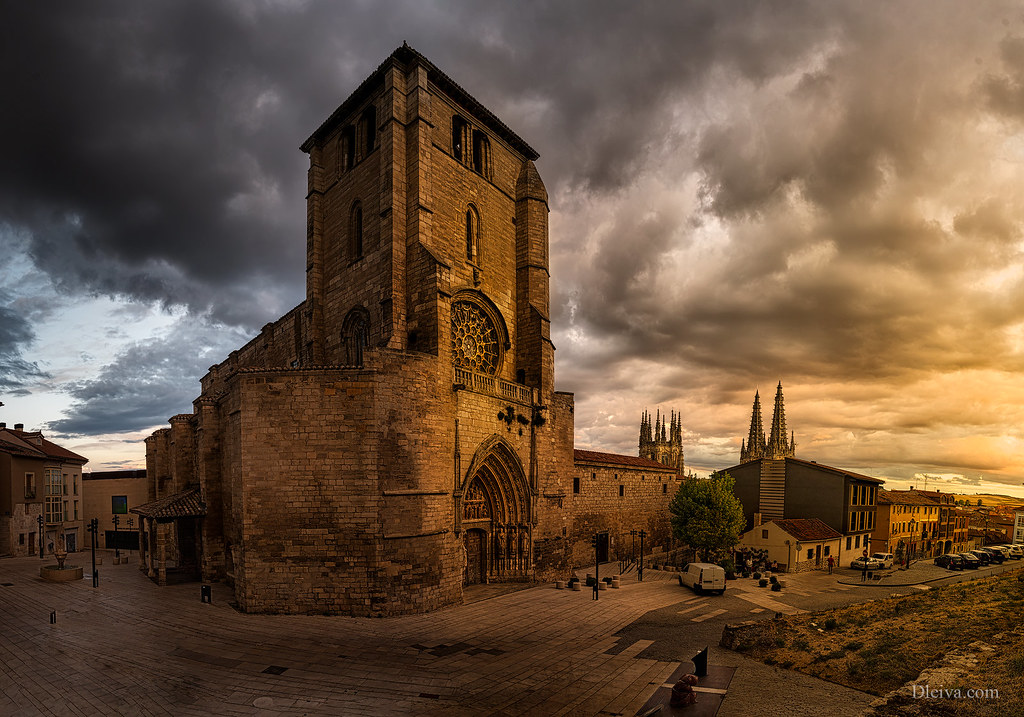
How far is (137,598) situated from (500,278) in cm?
2054

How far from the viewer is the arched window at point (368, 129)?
2602 centimetres

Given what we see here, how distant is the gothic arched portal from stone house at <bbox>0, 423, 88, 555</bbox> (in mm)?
25362

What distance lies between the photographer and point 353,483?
18141 mm

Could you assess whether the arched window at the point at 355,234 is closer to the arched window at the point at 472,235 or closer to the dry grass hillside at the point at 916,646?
the arched window at the point at 472,235

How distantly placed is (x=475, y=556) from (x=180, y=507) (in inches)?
512

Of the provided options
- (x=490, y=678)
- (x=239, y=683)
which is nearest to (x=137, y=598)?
(x=239, y=683)

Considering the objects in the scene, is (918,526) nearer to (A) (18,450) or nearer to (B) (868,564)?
(B) (868,564)

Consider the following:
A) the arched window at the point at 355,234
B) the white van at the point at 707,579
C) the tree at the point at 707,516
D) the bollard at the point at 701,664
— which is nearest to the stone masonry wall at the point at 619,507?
the tree at the point at 707,516

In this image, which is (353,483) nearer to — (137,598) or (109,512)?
(137,598)

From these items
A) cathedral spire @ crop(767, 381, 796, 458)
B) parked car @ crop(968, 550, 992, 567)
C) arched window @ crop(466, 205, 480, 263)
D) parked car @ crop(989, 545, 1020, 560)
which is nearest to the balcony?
arched window @ crop(466, 205, 480, 263)

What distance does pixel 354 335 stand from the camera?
25500 millimetres

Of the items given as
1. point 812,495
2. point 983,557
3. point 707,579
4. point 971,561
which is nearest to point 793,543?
point 812,495

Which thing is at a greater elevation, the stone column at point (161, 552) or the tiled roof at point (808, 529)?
the stone column at point (161, 552)

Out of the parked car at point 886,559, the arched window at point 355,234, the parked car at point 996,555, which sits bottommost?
the parked car at point 996,555
